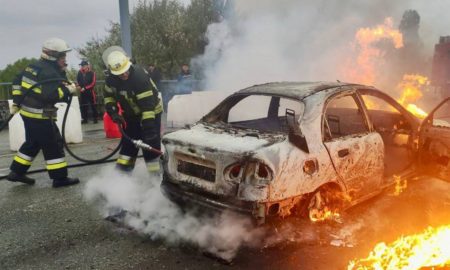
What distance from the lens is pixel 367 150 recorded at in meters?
4.42

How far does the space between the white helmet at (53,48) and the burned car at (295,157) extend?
98.5 inches

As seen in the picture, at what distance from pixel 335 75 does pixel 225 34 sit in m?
4.62

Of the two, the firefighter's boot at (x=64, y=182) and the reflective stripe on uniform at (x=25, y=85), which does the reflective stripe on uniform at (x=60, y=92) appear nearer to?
the reflective stripe on uniform at (x=25, y=85)

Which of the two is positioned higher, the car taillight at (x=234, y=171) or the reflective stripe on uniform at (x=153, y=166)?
the car taillight at (x=234, y=171)

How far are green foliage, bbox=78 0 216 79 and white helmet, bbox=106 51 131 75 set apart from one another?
15.2 metres

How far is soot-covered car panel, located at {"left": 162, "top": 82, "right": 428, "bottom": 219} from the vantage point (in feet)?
11.9

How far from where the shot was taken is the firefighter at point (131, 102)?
5090 mm

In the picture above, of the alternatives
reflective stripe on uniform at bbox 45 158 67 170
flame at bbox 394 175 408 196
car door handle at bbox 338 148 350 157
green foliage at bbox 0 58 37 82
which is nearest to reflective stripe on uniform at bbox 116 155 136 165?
reflective stripe on uniform at bbox 45 158 67 170

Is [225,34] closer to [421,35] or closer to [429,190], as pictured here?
[429,190]

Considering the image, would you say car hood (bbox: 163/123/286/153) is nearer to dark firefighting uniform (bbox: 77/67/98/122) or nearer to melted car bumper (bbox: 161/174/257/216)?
melted car bumper (bbox: 161/174/257/216)

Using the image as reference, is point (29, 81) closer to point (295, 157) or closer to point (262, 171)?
point (262, 171)

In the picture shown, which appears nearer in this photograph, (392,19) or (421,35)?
(392,19)

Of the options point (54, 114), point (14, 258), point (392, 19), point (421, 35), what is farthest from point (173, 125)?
point (421, 35)

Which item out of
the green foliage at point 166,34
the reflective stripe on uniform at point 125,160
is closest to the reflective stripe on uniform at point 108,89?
the reflective stripe on uniform at point 125,160
